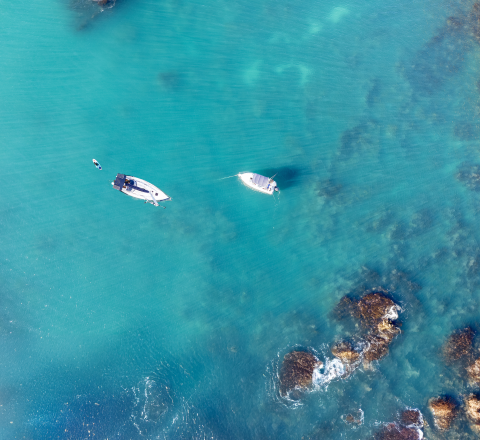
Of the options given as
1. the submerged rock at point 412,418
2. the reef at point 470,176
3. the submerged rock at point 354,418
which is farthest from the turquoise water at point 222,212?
the submerged rock at point 412,418

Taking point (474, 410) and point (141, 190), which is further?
point (141, 190)

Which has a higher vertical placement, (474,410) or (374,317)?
(374,317)

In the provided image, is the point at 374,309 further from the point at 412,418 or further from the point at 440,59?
the point at 440,59

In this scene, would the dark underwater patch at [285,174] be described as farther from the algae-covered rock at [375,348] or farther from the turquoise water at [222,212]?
the algae-covered rock at [375,348]

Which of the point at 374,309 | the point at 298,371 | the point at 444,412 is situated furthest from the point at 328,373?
the point at 444,412

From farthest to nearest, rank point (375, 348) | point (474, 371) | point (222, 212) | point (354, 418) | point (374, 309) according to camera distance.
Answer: point (222, 212)
point (374, 309)
point (375, 348)
point (474, 371)
point (354, 418)

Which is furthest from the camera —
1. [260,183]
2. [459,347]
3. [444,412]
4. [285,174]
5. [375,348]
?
[285,174]
